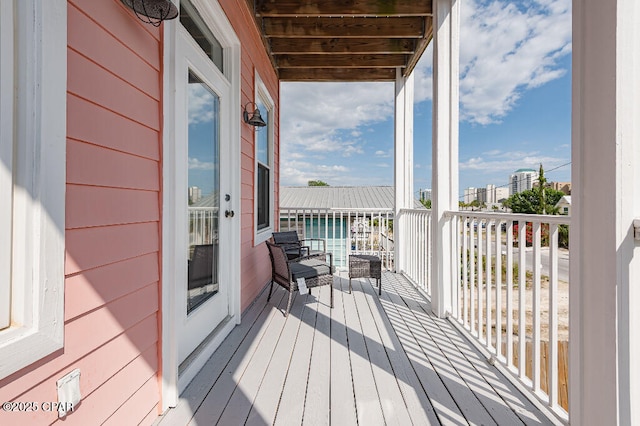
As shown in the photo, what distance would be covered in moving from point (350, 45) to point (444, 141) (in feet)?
7.27

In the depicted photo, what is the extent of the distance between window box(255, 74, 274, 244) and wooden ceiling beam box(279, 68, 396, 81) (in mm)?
1002

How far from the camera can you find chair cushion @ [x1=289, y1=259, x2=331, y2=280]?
9.64ft

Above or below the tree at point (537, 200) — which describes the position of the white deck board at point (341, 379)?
below

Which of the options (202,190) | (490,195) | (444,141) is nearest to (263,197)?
(202,190)

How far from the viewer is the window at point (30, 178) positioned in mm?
818

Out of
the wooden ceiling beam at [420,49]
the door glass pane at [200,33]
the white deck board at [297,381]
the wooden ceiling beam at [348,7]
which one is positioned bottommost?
the white deck board at [297,381]

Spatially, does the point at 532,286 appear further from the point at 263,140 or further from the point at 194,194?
the point at 263,140

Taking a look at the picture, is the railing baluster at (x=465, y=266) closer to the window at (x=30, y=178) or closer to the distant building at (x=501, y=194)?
the distant building at (x=501, y=194)

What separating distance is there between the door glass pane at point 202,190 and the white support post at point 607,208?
209 cm

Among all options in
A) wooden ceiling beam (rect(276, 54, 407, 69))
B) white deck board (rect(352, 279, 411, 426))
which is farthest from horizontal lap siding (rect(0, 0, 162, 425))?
wooden ceiling beam (rect(276, 54, 407, 69))

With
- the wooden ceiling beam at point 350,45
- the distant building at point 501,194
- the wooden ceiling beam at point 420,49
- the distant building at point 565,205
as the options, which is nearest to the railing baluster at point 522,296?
the distant building at point 565,205

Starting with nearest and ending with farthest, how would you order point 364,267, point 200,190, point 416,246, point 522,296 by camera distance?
point 522,296, point 200,190, point 364,267, point 416,246

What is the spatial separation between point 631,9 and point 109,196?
2.07 metres

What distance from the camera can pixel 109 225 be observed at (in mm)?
1188
